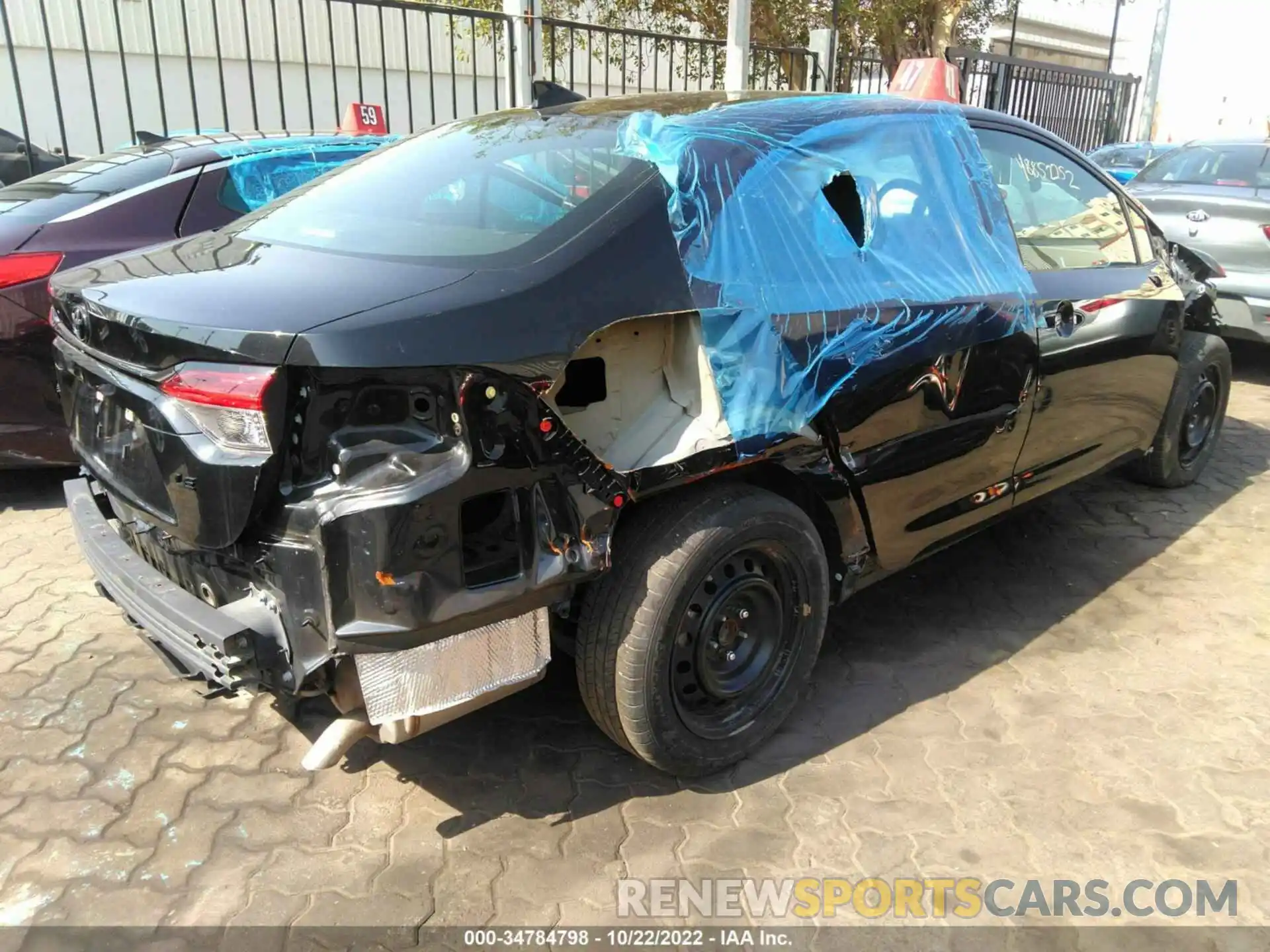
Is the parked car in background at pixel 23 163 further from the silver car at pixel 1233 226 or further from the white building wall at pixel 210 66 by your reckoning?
the silver car at pixel 1233 226

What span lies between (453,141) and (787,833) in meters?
2.31

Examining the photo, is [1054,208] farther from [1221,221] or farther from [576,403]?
[1221,221]

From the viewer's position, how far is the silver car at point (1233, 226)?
638 centimetres

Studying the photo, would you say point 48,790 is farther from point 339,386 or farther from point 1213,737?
point 1213,737

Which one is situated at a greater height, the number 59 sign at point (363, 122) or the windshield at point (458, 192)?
the number 59 sign at point (363, 122)

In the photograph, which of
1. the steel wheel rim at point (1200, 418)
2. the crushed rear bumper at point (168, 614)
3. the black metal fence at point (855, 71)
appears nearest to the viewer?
the crushed rear bumper at point (168, 614)

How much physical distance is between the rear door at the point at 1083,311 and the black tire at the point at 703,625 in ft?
4.16

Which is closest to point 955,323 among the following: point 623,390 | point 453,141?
point 623,390

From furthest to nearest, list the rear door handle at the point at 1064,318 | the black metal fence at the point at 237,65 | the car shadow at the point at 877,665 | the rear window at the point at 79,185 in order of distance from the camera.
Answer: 1. the black metal fence at the point at 237,65
2. the rear window at the point at 79,185
3. the rear door handle at the point at 1064,318
4. the car shadow at the point at 877,665

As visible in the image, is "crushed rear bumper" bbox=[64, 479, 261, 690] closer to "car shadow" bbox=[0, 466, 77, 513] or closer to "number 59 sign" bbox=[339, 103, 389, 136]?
"car shadow" bbox=[0, 466, 77, 513]

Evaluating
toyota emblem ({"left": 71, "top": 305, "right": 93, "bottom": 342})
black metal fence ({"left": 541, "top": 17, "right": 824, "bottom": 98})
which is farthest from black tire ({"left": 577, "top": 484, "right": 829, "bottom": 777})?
black metal fence ({"left": 541, "top": 17, "right": 824, "bottom": 98})

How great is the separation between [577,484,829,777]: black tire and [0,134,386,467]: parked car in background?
3024mm

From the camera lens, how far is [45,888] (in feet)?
7.41

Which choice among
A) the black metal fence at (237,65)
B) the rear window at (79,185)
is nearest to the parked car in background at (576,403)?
the rear window at (79,185)
